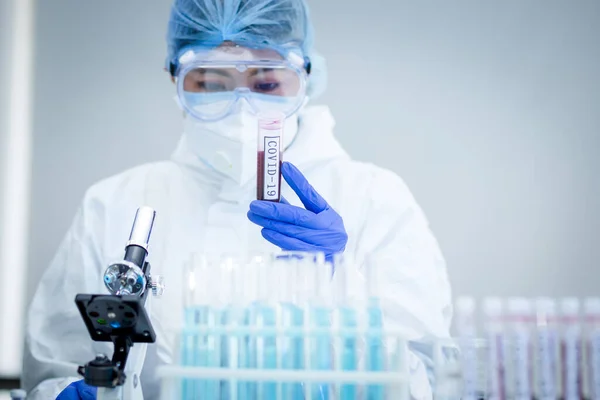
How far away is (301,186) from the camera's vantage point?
1292 millimetres

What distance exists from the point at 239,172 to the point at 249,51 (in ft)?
1.03

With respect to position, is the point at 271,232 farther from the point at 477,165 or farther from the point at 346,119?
the point at 477,165

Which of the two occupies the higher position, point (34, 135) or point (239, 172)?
point (34, 135)

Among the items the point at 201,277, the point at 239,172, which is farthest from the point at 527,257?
the point at 201,277

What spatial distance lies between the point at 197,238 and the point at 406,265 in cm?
Answer: 56

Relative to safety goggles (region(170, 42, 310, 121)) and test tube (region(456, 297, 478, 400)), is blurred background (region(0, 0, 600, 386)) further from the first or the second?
test tube (region(456, 297, 478, 400))

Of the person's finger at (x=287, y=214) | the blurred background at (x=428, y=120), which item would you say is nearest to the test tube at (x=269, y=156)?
the person's finger at (x=287, y=214)

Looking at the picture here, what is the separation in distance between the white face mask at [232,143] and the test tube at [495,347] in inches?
31.1

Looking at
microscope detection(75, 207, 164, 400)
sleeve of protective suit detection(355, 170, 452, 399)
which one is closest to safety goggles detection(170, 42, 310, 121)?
sleeve of protective suit detection(355, 170, 452, 399)

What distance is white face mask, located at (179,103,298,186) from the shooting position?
151cm

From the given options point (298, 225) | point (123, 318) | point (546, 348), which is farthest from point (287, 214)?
point (546, 348)

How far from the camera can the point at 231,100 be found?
1.49m

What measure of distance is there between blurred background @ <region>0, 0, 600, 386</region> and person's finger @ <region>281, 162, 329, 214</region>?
0.64 meters

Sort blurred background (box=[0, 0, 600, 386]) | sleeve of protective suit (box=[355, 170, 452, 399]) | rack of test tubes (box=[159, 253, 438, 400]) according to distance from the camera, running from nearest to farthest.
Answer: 1. rack of test tubes (box=[159, 253, 438, 400])
2. sleeve of protective suit (box=[355, 170, 452, 399])
3. blurred background (box=[0, 0, 600, 386])
